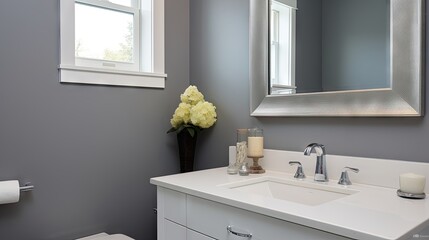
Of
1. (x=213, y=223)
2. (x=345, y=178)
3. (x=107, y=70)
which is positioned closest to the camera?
(x=213, y=223)

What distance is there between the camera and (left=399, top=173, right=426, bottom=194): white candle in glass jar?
1.01 m

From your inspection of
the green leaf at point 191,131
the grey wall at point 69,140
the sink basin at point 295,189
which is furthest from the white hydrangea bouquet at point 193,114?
the sink basin at point 295,189

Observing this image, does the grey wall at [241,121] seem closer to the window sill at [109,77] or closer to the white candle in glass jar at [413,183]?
the white candle in glass jar at [413,183]

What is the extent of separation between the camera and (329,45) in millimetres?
1350

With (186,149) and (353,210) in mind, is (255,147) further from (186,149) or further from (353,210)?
(353,210)

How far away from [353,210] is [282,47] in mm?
866

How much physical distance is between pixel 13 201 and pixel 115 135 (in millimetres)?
551

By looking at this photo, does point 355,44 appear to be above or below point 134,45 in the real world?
below

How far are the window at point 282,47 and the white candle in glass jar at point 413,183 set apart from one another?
593 millimetres

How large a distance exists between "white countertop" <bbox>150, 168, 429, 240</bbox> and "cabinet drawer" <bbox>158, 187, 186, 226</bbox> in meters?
0.04

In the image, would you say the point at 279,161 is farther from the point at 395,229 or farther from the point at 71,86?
the point at 71,86

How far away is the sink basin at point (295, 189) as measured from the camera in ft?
3.92

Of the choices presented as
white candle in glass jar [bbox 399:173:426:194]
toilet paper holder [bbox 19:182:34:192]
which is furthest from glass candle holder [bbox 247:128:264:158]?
toilet paper holder [bbox 19:182:34:192]

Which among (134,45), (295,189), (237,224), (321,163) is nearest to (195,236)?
(237,224)
